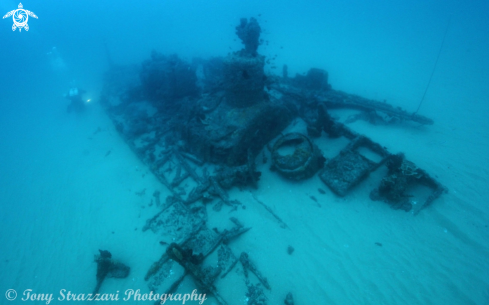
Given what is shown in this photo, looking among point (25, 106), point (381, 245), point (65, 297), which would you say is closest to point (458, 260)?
point (381, 245)

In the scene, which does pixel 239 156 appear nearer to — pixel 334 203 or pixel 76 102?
pixel 334 203

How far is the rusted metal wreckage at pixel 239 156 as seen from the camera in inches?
235

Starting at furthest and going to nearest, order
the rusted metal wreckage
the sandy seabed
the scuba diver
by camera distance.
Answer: the scuba diver
the rusted metal wreckage
the sandy seabed

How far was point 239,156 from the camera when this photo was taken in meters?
8.23

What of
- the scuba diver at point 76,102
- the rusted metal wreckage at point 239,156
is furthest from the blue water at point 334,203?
the scuba diver at point 76,102

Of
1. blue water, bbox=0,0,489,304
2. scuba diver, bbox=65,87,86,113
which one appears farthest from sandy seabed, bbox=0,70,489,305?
scuba diver, bbox=65,87,86,113

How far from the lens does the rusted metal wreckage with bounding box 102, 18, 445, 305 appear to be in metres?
5.97

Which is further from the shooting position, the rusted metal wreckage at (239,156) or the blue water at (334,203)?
the rusted metal wreckage at (239,156)

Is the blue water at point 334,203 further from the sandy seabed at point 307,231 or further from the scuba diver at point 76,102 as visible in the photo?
the scuba diver at point 76,102

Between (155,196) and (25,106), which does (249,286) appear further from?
(25,106)

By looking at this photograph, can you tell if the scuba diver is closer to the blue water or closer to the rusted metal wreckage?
the blue water

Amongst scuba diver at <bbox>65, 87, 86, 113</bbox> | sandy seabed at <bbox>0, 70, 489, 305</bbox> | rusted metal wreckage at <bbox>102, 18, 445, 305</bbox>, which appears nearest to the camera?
sandy seabed at <bbox>0, 70, 489, 305</bbox>

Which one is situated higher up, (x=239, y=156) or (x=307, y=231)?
(x=239, y=156)

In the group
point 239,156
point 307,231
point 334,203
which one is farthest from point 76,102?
point 334,203
